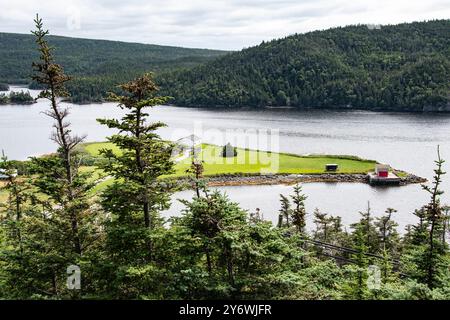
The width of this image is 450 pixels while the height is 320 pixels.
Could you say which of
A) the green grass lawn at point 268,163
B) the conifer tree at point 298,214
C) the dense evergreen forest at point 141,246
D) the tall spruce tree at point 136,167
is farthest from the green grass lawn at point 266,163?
the tall spruce tree at point 136,167

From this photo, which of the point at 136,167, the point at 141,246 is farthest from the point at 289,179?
the point at 136,167

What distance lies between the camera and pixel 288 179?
222ft

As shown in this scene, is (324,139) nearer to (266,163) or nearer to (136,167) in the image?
(266,163)

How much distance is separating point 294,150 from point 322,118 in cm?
6636

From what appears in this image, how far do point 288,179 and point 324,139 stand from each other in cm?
4374

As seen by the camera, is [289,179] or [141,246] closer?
[141,246]

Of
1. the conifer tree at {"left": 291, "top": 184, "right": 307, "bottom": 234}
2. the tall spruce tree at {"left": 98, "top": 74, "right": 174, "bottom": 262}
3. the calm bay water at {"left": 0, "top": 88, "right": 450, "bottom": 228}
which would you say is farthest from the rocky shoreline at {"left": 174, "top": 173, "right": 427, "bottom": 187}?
the tall spruce tree at {"left": 98, "top": 74, "right": 174, "bottom": 262}

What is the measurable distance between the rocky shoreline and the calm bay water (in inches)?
89.0

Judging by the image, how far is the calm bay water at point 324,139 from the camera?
55.0 m

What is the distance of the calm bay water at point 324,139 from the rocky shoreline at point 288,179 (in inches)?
89.0

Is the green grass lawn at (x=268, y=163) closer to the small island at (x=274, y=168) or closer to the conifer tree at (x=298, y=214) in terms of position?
the small island at (x=274, y=168)

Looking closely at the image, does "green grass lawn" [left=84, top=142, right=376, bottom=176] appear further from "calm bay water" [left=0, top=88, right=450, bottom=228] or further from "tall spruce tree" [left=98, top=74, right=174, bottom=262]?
"tall spruce tree" [left=98, top=74, right=174, bottom=262]
